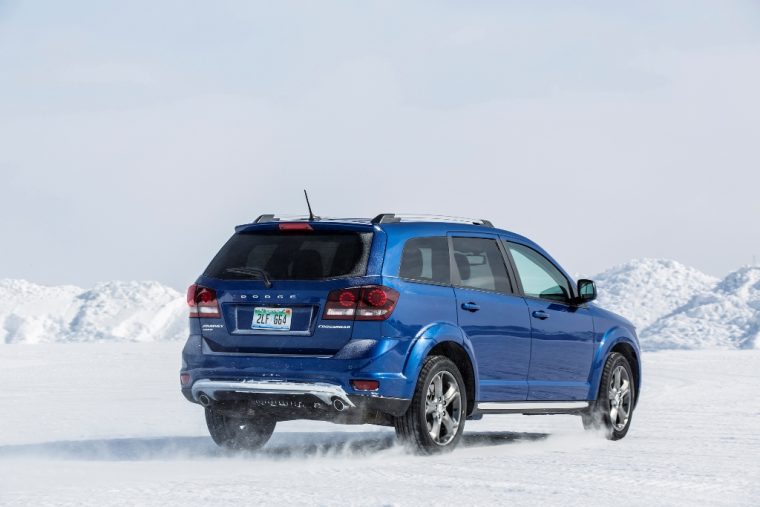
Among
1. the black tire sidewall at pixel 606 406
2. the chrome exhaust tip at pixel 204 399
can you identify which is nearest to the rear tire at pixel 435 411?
the chrome exhaust tip at pixel 204 399

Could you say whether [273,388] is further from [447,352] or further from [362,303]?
[447,352]

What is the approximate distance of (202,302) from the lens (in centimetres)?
965

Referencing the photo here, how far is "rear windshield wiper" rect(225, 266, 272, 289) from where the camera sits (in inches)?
367

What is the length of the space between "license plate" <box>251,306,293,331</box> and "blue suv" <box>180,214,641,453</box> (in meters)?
0.01

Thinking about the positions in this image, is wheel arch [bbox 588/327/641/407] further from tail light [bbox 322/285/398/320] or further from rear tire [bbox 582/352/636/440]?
tail light [bbox 322/285/398/320]

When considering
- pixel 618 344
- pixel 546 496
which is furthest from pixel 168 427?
pixel 546 496

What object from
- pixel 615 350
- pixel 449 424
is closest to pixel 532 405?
pixel 449 424

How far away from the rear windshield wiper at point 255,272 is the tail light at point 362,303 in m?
0.51

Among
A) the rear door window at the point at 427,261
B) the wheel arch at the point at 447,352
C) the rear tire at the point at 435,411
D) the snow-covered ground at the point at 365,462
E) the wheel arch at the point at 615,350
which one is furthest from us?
the wheel arch at the point at 615,350

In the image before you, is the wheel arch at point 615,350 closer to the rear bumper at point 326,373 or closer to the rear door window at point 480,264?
the rear door window at point 480,264

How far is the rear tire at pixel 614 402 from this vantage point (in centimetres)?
1156

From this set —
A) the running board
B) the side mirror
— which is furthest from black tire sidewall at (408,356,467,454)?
the side mirror

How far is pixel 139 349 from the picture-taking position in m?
37.8

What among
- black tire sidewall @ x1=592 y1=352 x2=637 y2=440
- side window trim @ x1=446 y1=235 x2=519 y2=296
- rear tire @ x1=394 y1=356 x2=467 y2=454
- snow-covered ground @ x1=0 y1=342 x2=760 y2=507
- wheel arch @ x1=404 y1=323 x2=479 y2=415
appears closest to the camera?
snow-covered ground @ x1=0 y1=342 x2=760 y2=507
